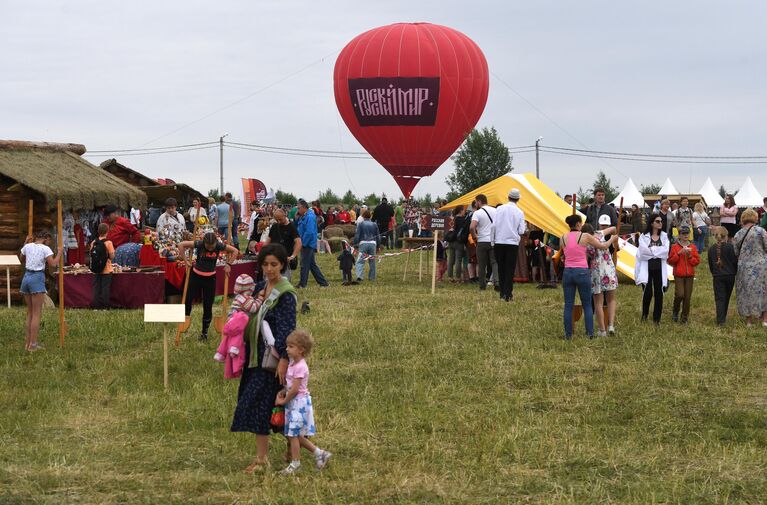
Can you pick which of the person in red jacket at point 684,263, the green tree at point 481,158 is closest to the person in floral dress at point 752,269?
the person in red jacket at point 684,263

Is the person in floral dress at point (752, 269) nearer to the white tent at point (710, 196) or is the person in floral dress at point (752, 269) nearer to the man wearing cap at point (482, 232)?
the man wearing cap at point (482, 232)

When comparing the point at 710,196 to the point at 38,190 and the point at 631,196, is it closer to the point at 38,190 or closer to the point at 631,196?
the point at 631,196

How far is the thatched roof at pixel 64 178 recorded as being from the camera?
20641 mm

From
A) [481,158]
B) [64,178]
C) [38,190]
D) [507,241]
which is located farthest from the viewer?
[481,158]

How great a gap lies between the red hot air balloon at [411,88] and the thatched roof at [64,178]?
58.8 feet

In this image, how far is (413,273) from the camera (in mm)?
27688

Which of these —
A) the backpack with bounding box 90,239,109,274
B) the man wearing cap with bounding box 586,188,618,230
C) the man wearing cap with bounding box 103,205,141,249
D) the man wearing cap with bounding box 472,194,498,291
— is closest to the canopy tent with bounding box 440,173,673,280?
the man wearing cap with bounding box 586,188,618,230

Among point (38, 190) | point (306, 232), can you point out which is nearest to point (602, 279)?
point (306, 232)

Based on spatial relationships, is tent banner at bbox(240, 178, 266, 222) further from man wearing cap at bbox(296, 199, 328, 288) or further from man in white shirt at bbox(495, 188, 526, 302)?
man in white shirt at bbox(495, 188, 526, 302)

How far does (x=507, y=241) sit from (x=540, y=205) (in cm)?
423

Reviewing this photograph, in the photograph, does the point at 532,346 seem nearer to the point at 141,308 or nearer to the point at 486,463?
the point at 486,463

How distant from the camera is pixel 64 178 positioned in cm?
2192

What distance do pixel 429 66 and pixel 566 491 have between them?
107 feet

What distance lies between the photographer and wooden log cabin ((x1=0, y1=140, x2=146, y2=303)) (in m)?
20.7
